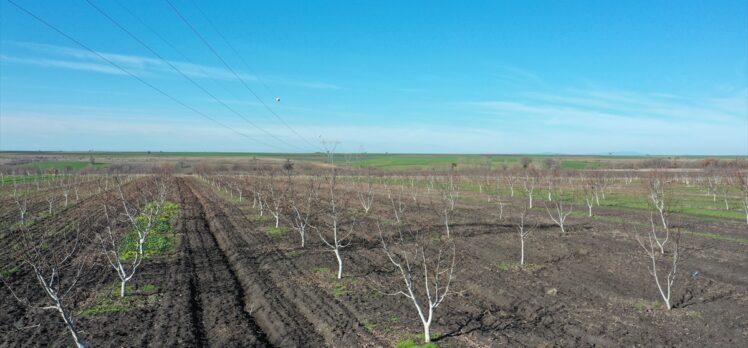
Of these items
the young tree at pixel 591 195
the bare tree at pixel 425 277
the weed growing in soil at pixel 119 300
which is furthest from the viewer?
the young tree at pixel 591 195

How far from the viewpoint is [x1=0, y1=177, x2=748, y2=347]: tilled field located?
11.2 meters

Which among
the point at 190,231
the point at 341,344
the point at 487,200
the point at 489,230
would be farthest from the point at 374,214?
the point at 341,344

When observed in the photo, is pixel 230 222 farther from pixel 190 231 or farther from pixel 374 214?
pixel 374 214

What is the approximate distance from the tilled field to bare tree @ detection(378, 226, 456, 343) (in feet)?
1.54

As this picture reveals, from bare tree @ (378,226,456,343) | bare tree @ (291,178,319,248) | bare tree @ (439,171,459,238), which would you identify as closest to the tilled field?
bare tree @ (378,226,456,343)

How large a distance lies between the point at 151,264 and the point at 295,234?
8185mm

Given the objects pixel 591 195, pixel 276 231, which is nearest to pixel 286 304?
pixel 276 231

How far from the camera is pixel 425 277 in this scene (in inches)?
423

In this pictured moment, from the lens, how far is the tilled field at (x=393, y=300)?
11156mm

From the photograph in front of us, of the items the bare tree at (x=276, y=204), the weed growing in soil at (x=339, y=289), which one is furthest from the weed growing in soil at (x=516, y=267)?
the bare tree at (x=276, y=204)

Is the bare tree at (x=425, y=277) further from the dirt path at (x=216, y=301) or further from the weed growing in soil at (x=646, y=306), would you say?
the weed growing in soil at (x=646, y=306)

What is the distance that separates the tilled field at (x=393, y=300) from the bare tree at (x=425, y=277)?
0.47 meters

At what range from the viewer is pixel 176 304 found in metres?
13.6

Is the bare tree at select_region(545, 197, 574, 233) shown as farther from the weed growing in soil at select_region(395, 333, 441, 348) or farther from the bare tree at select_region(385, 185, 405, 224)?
the weed growing in soil at select_region(395, 333, 441, 348)
